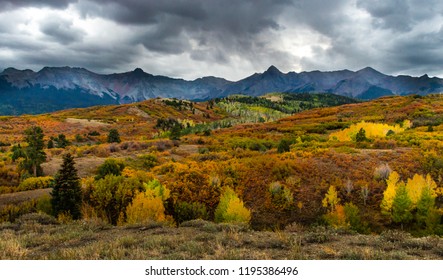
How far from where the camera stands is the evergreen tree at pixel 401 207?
1812cm

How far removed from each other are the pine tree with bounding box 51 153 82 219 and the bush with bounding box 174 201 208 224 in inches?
225

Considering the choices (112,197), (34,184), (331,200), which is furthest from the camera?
(34,184)

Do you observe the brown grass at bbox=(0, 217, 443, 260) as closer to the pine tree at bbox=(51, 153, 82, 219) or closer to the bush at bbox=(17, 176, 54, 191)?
the pine tree at bbox=(51, 153, 82, 219)

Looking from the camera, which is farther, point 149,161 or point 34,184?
point 149,161

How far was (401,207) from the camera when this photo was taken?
60.1 ft

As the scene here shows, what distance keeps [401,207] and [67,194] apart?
63.4ft

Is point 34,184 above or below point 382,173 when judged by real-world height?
below

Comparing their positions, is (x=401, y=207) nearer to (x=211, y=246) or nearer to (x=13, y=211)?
(x=211, y=246)

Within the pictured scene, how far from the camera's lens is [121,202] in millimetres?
20125

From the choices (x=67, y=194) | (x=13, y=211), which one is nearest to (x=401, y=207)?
(x=67, y=194)

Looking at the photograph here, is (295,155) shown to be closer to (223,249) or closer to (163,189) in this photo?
(163,189)

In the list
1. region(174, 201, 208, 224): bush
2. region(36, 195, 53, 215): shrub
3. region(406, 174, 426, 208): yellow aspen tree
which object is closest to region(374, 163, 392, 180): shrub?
region(406, 174, 426, 208): yellow aspen tree
